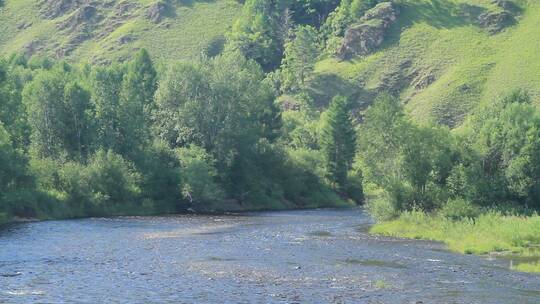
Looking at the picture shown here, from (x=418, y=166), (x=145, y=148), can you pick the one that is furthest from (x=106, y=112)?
(x=418, y=166)

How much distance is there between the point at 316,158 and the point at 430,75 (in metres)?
75.2

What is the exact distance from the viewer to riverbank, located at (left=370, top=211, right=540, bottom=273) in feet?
192

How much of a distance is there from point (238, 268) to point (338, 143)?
81.6m

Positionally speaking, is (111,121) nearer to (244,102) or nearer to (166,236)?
(244,102)

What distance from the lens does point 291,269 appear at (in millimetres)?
51219

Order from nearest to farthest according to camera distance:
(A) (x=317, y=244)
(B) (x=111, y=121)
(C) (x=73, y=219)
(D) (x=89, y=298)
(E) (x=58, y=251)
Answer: (D) (x=89, y=298)
(E) (x=58, y=251)
(A) (x=317, y=244)
(C) (x=73, y=219)
(B) (x=111, y=121)

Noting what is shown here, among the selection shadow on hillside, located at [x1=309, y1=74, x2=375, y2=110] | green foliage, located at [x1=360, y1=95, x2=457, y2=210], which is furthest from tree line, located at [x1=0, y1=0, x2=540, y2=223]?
shadow on hillside, located at [x1=309, y1=74, x2=375, y2=110]

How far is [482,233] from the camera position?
2534 inches

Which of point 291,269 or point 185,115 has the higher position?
point 185,115

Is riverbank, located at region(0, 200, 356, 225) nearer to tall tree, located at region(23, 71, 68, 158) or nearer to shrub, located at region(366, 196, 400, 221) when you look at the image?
tall tree, located at region(23, 71, 68, 158)

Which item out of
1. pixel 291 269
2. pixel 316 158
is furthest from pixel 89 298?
pixel 316 158

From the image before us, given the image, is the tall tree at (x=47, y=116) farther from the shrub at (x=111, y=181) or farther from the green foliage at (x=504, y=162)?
the green foliage at (x=504, y=162)

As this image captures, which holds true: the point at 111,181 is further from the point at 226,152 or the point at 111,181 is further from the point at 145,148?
the point at 226,152

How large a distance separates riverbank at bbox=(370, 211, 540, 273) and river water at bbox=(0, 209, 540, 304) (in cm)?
183
